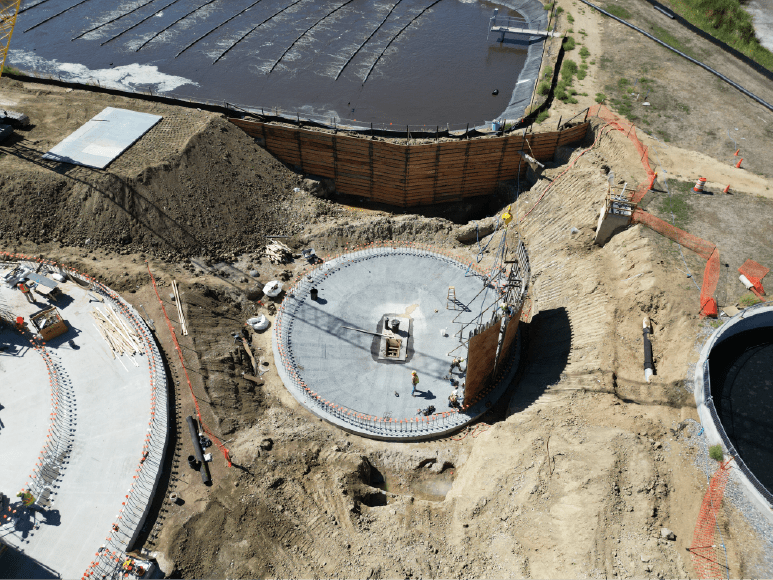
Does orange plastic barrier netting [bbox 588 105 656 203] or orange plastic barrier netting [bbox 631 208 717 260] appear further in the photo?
orange plastic barrier netting [bbox 588 105 656 203]

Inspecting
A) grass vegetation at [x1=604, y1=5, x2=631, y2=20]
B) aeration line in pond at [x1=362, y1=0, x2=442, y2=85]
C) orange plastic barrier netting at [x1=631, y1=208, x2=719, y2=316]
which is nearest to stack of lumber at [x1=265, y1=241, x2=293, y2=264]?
aeration line in pond at [x1=362, y1=0, x2=442, y2=85]

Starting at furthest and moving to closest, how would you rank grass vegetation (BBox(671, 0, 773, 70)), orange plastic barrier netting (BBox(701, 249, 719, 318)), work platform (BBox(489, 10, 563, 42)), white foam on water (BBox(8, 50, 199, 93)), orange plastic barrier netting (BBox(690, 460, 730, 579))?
Result: work platform (BBox(489, 10, 563, 42)) < grass vegetation (BBox(671, 0, 773, 70)) < white foam on water (BBox(8, 50, 199, 93)) < orange plastic barrier netting (BBox(701, 249, 719, 318)) < orange plastic barrier netting (BBox(690, 460, 730, 579))

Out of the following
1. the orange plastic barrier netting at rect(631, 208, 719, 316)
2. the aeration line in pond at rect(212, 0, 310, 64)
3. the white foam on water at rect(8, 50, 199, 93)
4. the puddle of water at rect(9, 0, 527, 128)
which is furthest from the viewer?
the aeration line in pond at rect(212, 0, 310, 64)

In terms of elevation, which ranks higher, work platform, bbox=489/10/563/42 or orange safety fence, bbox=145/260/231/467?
work platform, bbox=489/10/563/42

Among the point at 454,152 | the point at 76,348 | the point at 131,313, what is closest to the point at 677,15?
the point at 454,152

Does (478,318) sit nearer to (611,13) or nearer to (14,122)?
(14,122)

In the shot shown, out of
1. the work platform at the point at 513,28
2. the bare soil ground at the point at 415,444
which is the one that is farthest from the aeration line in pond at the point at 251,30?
the work platform at the point at 513,28

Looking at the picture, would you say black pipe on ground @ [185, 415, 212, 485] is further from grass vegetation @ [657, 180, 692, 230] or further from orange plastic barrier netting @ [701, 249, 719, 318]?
grass vegetation @ [657, 180, 692, 230]
